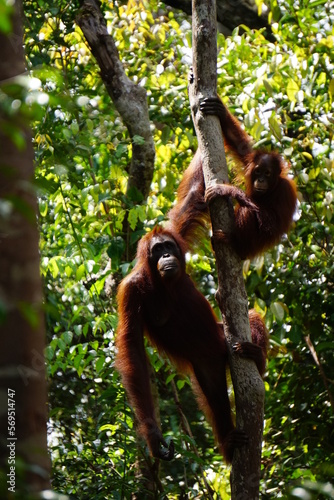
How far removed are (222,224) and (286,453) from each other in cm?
255

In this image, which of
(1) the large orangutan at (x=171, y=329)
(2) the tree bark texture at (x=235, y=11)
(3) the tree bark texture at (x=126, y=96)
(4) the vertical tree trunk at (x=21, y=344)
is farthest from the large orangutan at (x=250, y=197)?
(2) the tree bark texture at (x=235, y=11)

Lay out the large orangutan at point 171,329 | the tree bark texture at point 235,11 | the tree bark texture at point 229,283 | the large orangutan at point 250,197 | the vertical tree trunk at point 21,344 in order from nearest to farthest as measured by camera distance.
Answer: the vertical tree trunk at point 21,344
the tree bark texture at point 229,283
the large orangutan at point 171,329
the large orangutan at point 250,197
the tree bark texture at point 235,11

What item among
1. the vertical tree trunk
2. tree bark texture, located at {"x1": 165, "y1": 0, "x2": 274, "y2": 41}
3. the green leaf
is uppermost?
tree bark texture, located at {"x1": 165, "y1": 0, "x2": 274, "y2": 41}

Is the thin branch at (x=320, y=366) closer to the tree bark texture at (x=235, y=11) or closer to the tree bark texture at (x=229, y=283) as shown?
the tree bark texture at (x=229, y=283)

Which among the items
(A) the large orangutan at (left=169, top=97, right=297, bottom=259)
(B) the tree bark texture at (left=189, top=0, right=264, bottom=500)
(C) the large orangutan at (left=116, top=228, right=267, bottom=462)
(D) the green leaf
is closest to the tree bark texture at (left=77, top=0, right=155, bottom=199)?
(A) the large orangutan at (left=169, top=97, right=297, bottom=259)

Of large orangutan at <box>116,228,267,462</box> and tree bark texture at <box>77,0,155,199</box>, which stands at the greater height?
tree bark texture at <box>77,0,155,199</box>

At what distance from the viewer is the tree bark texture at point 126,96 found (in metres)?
5.43

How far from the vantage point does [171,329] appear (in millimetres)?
4410

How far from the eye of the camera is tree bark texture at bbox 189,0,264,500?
11.2 feet

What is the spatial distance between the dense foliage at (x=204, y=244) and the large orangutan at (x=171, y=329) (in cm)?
29

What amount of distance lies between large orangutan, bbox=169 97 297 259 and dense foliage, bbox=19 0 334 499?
0.28 metres

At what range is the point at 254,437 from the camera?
11.5 feet

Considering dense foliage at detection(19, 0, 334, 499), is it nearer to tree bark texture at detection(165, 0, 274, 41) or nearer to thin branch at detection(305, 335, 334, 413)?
thin branch at detection(305, 335, 334, 413)

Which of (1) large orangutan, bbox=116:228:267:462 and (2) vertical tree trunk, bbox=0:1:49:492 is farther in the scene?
(1) large orangutan, bbox=116:228:267:462
